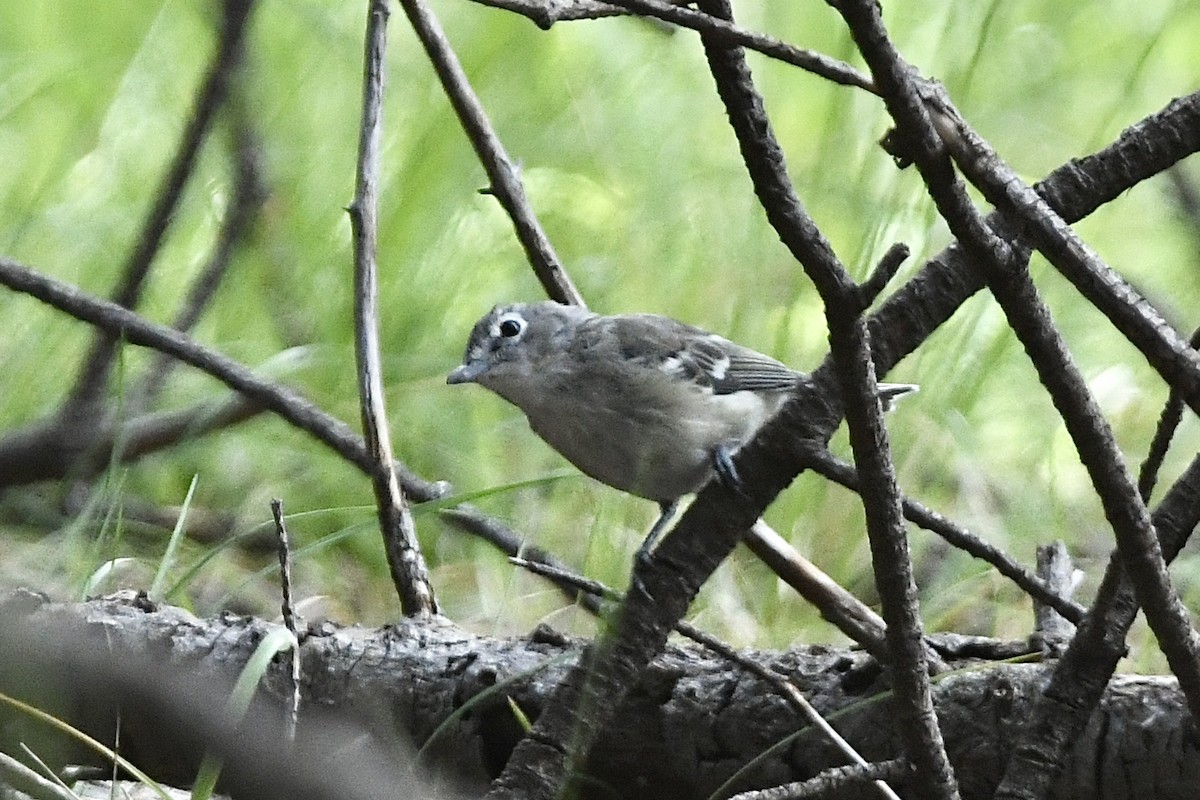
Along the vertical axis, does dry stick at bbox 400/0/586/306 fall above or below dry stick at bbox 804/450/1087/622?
above

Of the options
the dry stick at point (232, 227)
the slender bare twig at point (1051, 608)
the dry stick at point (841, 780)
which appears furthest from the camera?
the dry stick at point (232, 227)

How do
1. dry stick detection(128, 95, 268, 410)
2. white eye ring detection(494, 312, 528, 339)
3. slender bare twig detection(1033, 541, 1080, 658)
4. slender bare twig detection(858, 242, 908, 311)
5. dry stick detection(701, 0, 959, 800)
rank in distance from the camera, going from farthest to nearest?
dry stick detection(128, 95, 268, 410) < white eye ring detection(494, 312, 528, 339) < slender bare twig detection(1033, 541, 1080, 658) < dry stick detection(701, 0, 959, 800) < slender bare twig detection(858, 242, 908, 311)

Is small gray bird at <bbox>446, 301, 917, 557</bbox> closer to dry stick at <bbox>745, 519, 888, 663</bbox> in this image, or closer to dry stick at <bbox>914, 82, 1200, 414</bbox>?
dry stick at <bbox>745, 519, 888, 663</bbox>

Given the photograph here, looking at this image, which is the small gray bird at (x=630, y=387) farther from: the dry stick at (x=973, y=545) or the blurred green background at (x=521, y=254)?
the dry stick at (x=973, y=545)

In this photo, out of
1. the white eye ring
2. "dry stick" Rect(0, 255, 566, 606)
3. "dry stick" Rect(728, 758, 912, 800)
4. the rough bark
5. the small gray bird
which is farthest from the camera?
the white eye ring

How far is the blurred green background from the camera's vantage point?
9.20ft

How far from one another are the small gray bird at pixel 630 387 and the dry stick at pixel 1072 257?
5.32 feet

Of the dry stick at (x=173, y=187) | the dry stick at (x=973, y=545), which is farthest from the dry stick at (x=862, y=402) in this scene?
the dry stick at (x=173, y=187)

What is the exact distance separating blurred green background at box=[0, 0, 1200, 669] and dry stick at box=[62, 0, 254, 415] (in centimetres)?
18

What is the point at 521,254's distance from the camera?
348 centimetres

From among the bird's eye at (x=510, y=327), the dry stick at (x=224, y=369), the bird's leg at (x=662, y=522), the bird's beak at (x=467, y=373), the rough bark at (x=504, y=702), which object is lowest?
the rough bark at (x=504, y=702)

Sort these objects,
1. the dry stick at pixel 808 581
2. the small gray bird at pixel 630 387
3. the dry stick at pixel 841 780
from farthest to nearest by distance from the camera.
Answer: the small gray bird at pixel 630 387
the dry stick at pixel 808 581
the dry stick at pixel 841 780

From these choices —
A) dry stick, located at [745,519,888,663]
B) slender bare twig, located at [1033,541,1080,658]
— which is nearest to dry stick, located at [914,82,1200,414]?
slender bare twig, located at [1033,541,1080,658]

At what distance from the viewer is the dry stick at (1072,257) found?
907 mm
